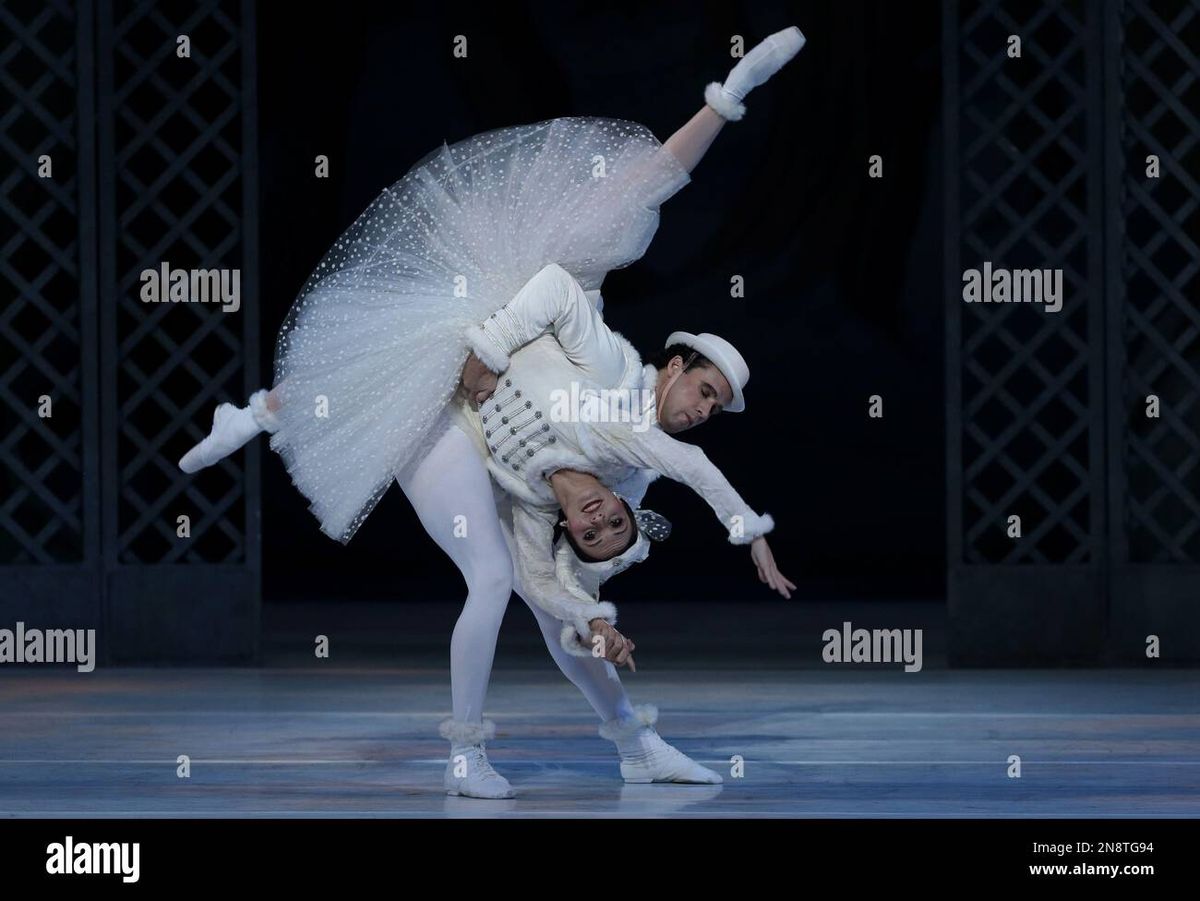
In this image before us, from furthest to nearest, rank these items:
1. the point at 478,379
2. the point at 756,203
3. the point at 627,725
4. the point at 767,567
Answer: the point at 756,203 < the point at 627,725 < the point at 478,379 < the point at 767,567

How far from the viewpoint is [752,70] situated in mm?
4172

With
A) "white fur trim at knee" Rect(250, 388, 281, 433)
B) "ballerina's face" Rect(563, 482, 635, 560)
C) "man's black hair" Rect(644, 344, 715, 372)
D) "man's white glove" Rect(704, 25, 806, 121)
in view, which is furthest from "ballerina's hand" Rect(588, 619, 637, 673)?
"man's white glove" Rect(704, 25, 806, 121)

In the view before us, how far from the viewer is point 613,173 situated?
167 inches

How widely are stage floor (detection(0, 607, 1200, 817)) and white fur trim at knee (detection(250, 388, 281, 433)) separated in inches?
28.2

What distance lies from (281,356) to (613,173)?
77 cm

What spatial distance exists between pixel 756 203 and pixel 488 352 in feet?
13.7

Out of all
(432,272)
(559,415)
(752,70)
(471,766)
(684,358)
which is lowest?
(471,766)

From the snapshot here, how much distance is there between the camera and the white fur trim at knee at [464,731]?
4152 mm

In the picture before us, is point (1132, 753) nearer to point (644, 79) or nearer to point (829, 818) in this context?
point (829, 818)

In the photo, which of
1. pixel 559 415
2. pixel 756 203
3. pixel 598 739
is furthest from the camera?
pixel 756 203

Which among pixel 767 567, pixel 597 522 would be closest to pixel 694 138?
pixel 597 522

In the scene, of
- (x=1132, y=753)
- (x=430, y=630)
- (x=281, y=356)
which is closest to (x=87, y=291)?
(x=430, y=630)

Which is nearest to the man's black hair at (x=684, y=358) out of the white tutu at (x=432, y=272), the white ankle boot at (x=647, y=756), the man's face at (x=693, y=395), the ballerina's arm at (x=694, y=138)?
the man's face at (x=693, y=395)

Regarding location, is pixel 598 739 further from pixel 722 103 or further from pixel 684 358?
pixel 722 103
